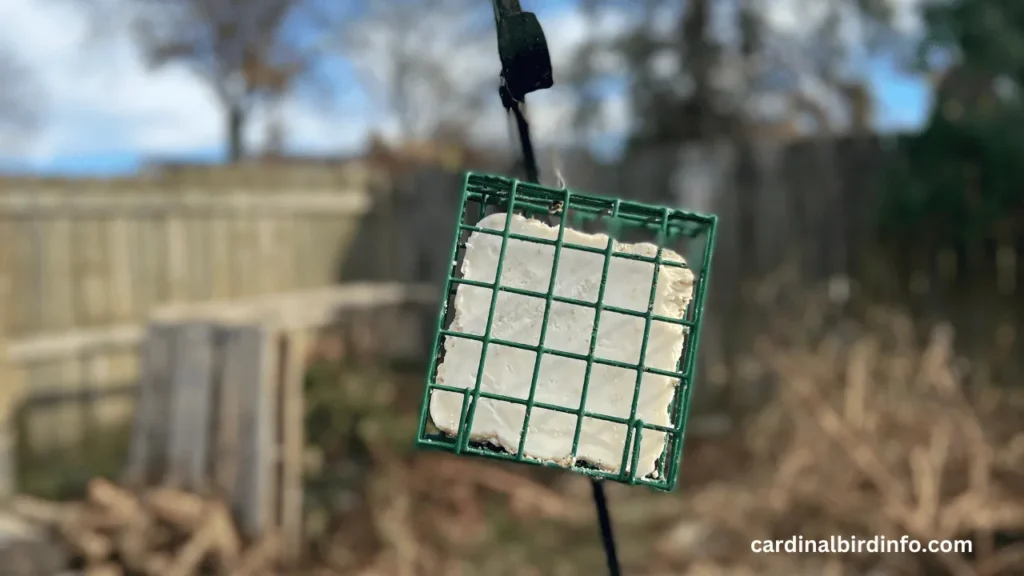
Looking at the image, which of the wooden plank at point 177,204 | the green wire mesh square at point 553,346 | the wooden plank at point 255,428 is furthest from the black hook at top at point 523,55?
the wooden plank at point 177,204

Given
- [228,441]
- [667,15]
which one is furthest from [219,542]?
[667,15]

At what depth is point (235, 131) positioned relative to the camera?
261 inches

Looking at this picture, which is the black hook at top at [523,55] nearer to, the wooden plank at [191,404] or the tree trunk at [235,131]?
the wooden plank at [191,404]

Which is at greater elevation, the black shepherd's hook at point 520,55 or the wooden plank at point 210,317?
the black shepherd's hook at point 520,55

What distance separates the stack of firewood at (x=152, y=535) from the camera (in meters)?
2.77

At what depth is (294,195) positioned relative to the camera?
17.7 ft

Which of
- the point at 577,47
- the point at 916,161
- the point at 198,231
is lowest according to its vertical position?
the point at 198,231

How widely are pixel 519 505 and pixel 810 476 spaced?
127 centimetres

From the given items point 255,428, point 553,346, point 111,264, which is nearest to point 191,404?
point 255,428

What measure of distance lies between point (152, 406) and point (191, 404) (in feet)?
0.75

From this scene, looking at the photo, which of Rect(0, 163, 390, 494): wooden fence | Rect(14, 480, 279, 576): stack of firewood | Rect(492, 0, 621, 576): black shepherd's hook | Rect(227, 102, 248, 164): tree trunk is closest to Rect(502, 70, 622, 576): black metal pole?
Rect(492, 0, 621, 576): black shepherd's hook

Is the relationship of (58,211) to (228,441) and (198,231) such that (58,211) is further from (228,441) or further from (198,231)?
(228,441)

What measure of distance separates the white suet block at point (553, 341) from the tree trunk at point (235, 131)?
6.09m

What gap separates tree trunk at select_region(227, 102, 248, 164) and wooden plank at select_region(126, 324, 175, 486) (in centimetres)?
368
